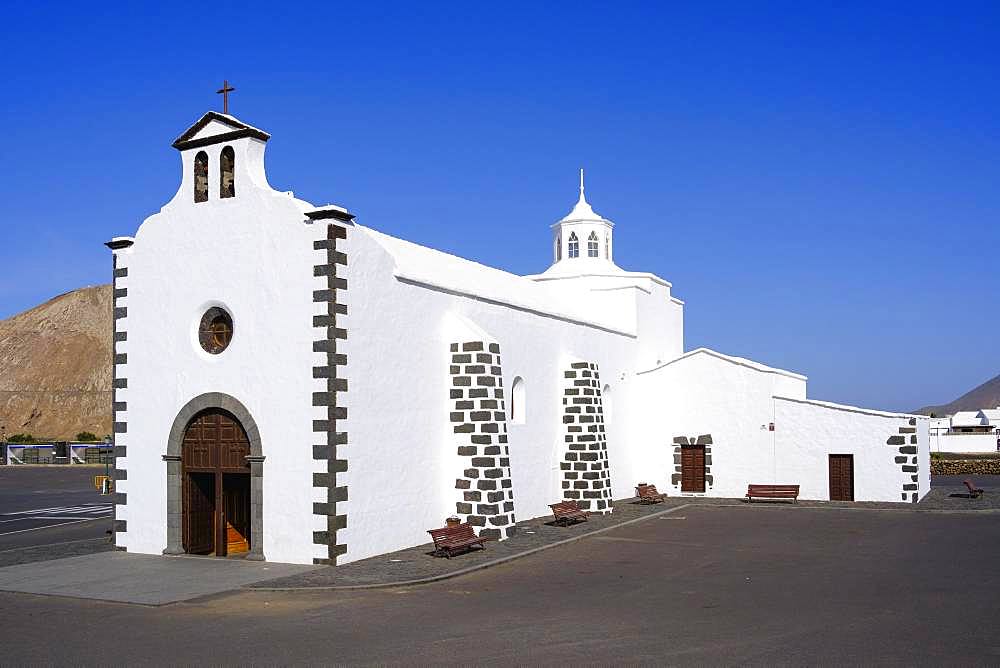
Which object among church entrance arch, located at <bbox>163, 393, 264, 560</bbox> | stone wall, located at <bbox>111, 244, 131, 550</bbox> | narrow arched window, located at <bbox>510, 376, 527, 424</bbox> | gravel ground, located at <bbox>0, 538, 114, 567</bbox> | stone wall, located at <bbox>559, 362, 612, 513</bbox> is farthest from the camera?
stone wall, located at <bbox>559, 362, 612, 513</bbox>

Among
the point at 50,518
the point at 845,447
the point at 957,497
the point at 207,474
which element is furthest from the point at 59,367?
the point at 957,497

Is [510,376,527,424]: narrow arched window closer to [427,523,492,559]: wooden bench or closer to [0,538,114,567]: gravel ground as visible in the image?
[427,523,492,559]: wooden bench

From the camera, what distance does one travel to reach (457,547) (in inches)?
715

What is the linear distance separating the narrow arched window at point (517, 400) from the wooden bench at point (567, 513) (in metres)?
2.50

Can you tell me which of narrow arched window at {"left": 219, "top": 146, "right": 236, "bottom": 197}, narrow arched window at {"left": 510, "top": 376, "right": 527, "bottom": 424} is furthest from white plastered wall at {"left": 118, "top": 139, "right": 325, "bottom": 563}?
narrow arched window at {"left": 510, "top": 376, "right": 527, "bottom": 424}

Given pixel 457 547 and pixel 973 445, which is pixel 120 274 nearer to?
pixel 457 547

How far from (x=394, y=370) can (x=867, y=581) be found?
32.0 ft

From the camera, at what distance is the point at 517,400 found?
24.9 meters

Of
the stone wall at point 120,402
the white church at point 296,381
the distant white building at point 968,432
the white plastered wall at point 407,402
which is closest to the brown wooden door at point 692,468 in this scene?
the white plastered wall at point 407,402

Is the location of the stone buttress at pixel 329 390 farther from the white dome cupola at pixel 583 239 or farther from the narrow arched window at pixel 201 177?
the white dome cupola at pixel 583 239

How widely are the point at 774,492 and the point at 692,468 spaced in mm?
3474

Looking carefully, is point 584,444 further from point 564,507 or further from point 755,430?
point 755,430

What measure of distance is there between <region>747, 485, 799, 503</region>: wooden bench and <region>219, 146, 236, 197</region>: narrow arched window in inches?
760

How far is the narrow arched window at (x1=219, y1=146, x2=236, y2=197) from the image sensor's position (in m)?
18.8
